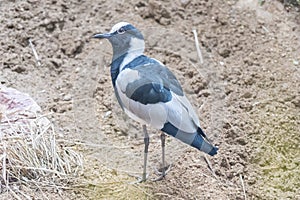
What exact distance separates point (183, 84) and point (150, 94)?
828 mm

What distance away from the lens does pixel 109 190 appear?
2.97m

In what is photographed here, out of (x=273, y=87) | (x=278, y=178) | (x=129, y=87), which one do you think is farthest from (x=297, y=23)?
(x=129, y=87)

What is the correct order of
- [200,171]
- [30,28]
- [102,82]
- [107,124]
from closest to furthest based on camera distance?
[200,171] < [107,124] < [102,82] < [30,28]

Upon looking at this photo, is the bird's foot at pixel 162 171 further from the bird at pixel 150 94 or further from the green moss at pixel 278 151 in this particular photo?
the green moss at pixel 278 151

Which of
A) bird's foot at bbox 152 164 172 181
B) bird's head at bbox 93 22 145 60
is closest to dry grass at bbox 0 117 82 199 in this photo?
bird's foot at bbox 152 164 172 181

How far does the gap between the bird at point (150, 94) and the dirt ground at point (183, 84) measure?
320mm

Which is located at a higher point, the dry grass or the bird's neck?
the bird's neck

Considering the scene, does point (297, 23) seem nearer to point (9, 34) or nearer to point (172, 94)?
point (172, 94)

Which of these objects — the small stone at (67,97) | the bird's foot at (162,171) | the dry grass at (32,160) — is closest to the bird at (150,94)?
the bird's foot at (162,171)

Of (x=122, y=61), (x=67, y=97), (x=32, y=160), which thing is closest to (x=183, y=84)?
(x=67, y=97)

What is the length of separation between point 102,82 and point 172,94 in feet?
2.89

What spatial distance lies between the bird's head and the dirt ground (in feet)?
1.78

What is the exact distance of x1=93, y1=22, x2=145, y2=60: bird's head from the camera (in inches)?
116

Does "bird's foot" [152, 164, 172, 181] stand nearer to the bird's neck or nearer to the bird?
the bird
